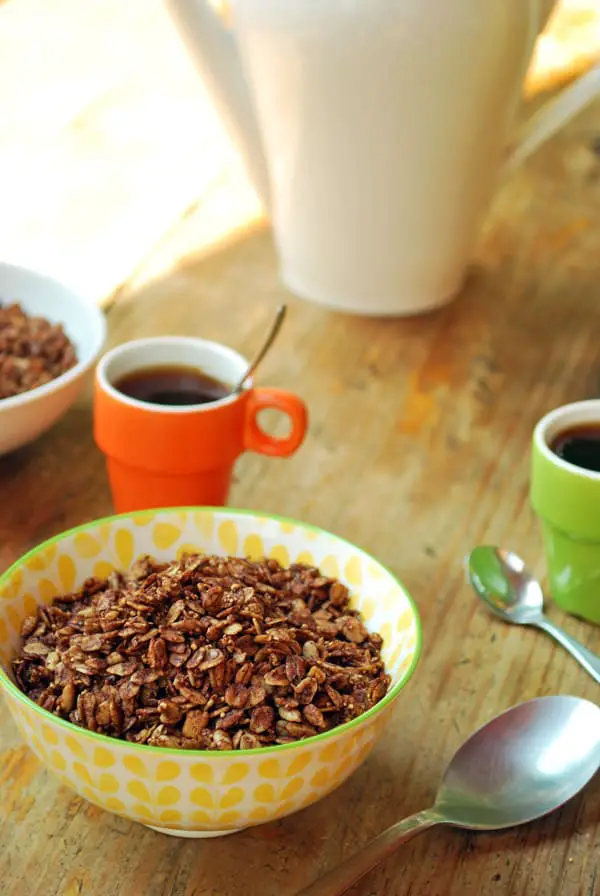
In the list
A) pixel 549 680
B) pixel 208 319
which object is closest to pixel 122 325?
pixel 208 319

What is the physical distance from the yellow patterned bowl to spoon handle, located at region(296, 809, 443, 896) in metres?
0.04

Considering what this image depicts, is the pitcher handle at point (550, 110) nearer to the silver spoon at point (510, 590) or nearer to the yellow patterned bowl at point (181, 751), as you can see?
the silver spoon at point (510, 590)

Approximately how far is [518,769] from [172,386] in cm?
44

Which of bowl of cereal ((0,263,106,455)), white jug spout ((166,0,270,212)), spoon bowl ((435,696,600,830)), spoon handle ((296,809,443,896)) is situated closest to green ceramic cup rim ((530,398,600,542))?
spoon bowl ((435,696,600,830))

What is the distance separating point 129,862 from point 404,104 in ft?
→ 2.54

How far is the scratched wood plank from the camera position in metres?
0.72

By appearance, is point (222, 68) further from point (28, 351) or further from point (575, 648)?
point (575, 648)

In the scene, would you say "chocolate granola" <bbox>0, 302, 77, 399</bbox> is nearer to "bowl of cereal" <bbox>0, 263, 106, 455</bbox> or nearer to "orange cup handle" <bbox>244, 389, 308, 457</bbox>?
"bowl of cereal" <bbox>0, 263, 106, 455</bbox>

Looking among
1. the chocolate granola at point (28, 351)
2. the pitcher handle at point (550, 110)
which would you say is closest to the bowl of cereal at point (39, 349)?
the chocolate granola at point (28, 351)

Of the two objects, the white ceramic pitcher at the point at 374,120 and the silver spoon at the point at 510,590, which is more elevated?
the white ceramic pitcher at the point at 374,120

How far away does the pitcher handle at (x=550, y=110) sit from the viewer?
118 cm

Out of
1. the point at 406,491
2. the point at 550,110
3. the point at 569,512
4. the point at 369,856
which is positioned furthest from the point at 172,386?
the point at 550,110

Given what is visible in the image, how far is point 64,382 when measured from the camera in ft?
3.26

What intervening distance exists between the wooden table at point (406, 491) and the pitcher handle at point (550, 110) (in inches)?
8.5
